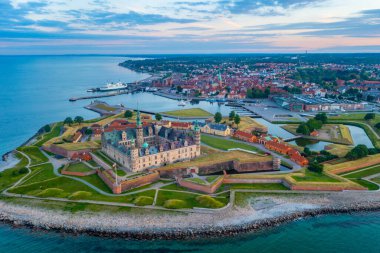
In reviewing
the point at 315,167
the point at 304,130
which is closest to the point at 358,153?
the point at 315,167

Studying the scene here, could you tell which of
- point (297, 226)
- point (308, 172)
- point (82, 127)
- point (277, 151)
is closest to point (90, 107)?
point (82, 127)

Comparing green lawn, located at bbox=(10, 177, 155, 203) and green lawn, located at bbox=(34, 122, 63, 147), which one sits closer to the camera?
green lawn, located at bbox=(10, 177, 155, 203)

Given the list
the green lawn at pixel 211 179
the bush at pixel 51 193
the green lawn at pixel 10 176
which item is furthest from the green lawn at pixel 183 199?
the green lawn at pixel 10 176

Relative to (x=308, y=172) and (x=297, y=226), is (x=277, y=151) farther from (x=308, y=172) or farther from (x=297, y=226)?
(x=297, y=226)

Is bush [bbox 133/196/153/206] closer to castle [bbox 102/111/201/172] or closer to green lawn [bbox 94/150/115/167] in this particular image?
castle [bbox 102/111/201/172]

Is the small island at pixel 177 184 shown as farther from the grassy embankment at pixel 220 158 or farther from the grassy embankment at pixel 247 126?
the grassy embankment at pixel 247 126

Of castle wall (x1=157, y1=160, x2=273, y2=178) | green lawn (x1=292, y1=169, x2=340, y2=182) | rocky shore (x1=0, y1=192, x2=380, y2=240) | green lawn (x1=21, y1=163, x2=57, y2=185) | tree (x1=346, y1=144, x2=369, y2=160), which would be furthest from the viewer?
tree (x1=346, y1=144, x2=369, y2=160)

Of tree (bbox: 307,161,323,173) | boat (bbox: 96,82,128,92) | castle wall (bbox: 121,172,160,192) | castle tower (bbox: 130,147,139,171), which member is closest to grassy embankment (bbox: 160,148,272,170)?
castle wall (bbox: 121,172,160,192)

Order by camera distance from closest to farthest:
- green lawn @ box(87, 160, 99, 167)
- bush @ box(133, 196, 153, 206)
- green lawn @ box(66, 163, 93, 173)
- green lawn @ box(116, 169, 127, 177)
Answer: bush @ box(133, 196, 153, 206) < green lawn @ box(116, 169, 127, 177) < green lawn @ box(66, 163, 93, 173) < green lawn @ box(87, 160, 99, 167)
